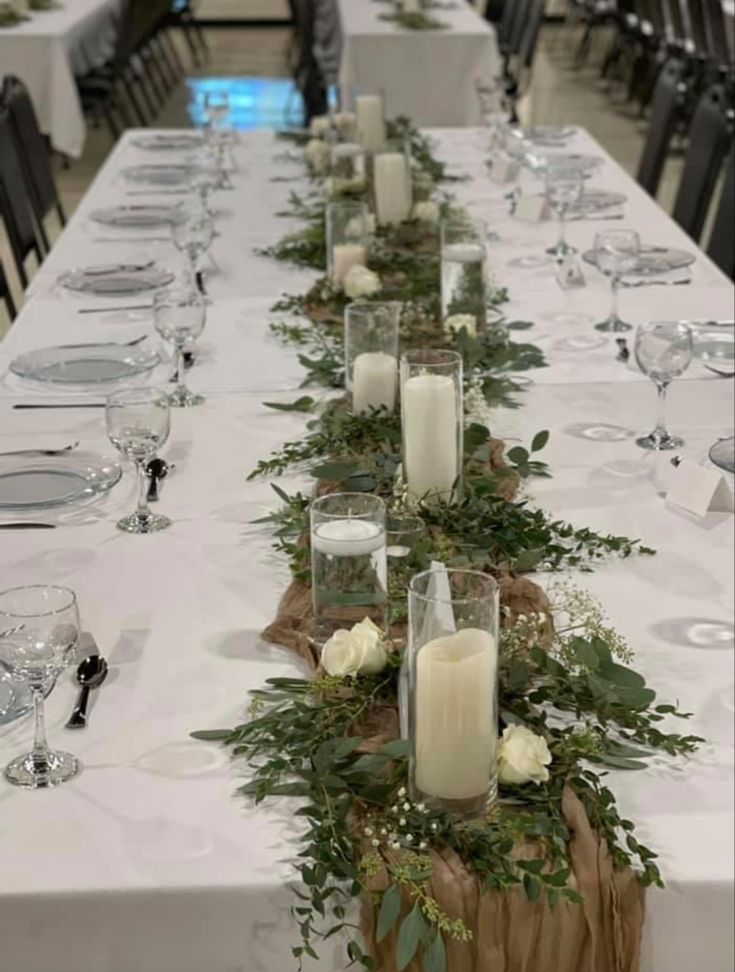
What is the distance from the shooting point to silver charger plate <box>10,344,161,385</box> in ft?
9.58

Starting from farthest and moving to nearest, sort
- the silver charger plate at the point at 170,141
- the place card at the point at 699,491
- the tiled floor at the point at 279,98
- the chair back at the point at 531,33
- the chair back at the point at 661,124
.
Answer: the tiled floor at the point at 279,98
the chair back at the point at 531,33
the silver charger plate at the point at 170,141
the chair back at the point at 661,124
the place card at the point at 699,491

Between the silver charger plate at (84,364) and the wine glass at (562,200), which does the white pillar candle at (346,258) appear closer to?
the silver charger plate at (84,364)

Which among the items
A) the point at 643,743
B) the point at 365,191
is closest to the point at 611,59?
the point at 365,191

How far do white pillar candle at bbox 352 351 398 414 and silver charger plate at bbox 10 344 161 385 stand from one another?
0.57m

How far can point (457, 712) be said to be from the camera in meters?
1.43

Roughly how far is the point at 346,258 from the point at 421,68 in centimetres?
521

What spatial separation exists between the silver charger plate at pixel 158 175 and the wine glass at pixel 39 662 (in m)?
3.31

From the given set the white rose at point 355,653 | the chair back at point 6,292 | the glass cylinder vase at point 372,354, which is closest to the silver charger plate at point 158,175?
the chair back at point 6,292

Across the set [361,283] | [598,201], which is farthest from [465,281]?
[598,201]

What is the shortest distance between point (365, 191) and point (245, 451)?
1716mm

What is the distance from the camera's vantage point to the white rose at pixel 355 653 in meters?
1.62

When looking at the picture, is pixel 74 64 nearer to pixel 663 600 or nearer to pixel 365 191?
pixel 365 191

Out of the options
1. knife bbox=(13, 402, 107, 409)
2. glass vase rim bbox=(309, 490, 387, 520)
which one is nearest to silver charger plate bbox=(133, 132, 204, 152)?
knife bbox=(13, 402, 107, 409)

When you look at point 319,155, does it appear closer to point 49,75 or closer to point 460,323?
point 460,323
